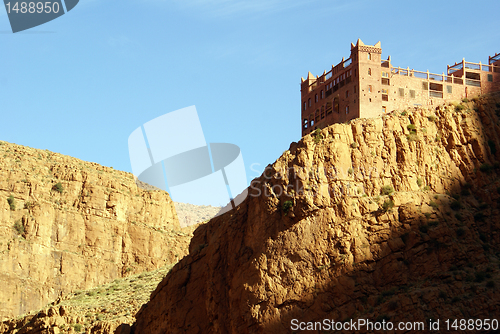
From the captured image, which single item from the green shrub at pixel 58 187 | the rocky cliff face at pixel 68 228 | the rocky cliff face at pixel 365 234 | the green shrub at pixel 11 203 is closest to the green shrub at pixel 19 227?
the rocky cliff face at pixel 68 228

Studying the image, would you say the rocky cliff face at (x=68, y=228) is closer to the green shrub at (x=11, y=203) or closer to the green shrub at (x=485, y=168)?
the green shrub at (x=11, y=203)

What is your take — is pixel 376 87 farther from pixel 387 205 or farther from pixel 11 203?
pixel 11 203

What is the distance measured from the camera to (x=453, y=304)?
2410 inches

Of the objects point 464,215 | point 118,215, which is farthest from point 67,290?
point 464,215

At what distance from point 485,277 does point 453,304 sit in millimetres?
3118

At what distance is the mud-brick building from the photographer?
75.4 m

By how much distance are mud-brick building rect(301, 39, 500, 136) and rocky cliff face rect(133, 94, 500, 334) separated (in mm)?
3540

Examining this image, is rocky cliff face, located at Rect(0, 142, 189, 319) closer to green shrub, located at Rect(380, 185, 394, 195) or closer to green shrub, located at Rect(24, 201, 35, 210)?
green shrub, located at Rect(24, 201, 35, 210)

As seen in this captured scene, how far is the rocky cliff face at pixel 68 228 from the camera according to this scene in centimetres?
11181

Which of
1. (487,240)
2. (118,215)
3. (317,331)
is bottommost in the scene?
(317,331)

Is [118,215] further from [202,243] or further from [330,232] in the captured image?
[330,232]

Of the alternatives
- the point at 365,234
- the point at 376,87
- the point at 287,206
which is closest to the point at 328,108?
the point at 376,87

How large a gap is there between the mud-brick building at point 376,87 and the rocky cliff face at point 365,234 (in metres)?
3.54

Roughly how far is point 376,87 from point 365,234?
14368mm
